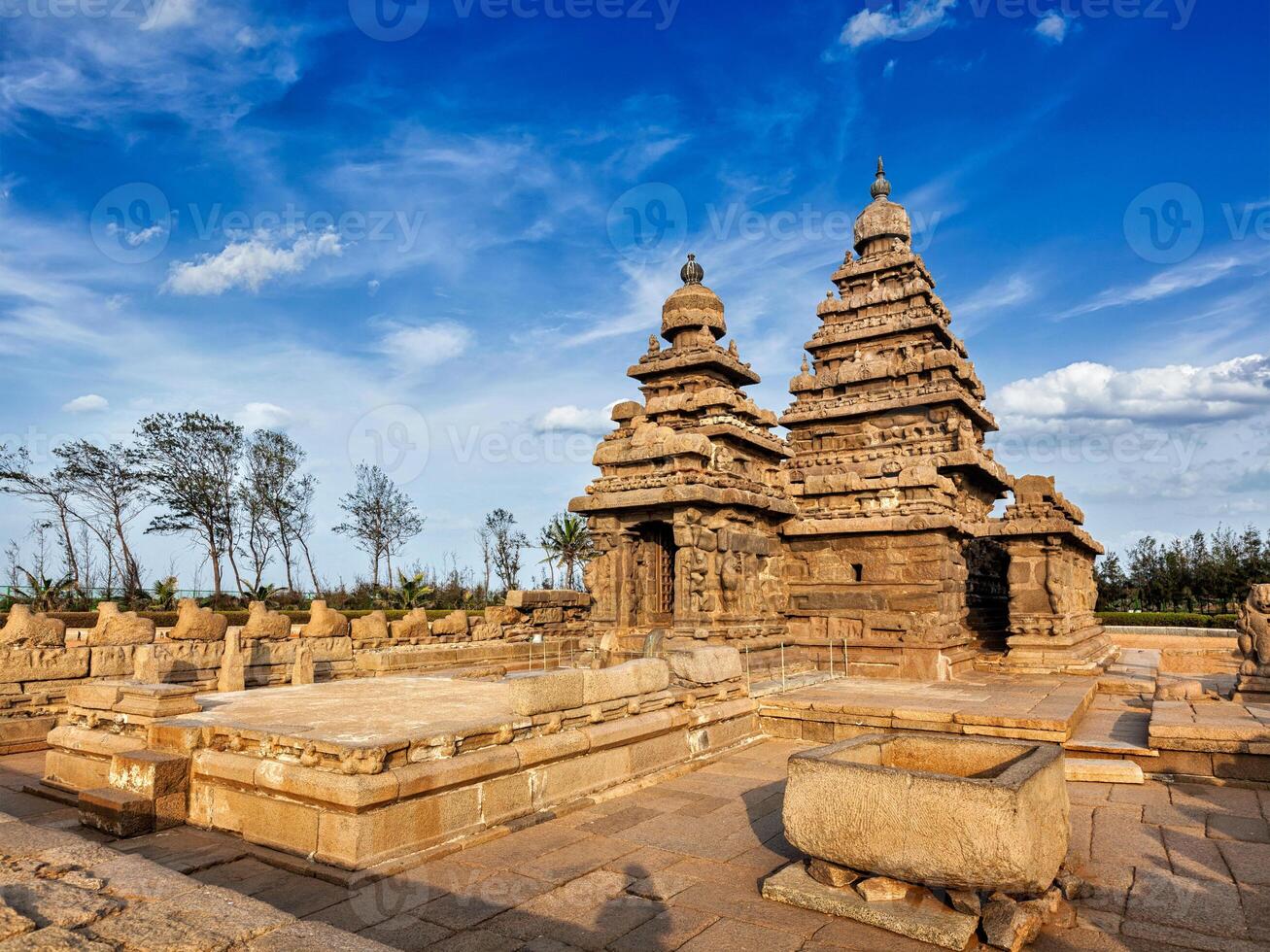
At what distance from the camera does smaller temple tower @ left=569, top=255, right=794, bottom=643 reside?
44.5ft

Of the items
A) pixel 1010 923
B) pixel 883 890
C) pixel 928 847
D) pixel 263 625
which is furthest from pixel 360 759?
pixel 263 625

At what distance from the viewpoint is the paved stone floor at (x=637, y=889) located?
137 inches

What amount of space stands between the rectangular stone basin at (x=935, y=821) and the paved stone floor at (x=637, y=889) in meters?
0.33

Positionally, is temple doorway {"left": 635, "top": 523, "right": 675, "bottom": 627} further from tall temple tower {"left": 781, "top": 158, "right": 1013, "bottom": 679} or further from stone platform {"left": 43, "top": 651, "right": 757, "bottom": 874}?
stone platform {"left": 43, "top": 651, "right": 757, "bottom": 874}

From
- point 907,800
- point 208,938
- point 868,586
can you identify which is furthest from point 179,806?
point 868,586

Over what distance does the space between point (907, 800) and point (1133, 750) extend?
480 cm

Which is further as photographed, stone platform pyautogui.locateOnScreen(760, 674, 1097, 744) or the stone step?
stone platform pyautogui.locateOnScreen(760, 674, 1097, 744)

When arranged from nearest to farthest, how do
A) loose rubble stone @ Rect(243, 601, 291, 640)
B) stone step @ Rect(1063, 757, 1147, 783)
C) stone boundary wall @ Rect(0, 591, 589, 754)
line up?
stone step @ Rect(1063, 757, 1147, 783)
stone boundary wall @ Rect(0, 591, 589, 754)
loose rubble stone @ Rect(243, 601, 291, 640)

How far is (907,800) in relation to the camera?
4.03 meters

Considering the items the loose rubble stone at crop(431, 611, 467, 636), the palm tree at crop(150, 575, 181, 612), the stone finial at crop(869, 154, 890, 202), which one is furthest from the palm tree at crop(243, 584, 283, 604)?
the stone finial at crop(869, 154, 890, 202)

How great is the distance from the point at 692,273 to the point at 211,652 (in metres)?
14.0

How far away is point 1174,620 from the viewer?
25.3m

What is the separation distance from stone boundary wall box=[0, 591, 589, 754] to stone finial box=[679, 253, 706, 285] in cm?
895

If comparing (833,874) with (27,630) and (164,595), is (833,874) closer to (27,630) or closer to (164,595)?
(27,630)
